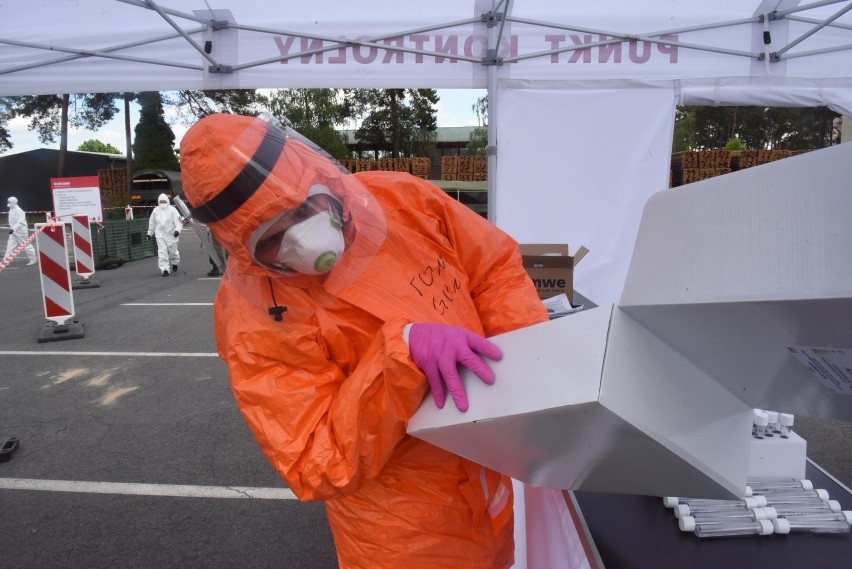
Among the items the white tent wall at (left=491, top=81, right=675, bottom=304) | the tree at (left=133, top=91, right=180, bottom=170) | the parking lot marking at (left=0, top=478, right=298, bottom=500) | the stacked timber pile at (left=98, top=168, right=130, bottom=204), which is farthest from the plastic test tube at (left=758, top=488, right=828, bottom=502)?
the tree at (left=133, top=91, right=180, bottom=170)

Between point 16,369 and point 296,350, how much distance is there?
524 cm

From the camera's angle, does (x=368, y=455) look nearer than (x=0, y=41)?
Yes

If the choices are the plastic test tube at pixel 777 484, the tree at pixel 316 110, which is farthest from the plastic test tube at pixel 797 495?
the tree at pixel 316 110

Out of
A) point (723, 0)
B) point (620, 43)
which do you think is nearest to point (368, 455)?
point (620, 43)

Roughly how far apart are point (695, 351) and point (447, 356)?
44 cm

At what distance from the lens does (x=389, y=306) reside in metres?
1.26

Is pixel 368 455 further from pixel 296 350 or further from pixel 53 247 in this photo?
pixel 53 247

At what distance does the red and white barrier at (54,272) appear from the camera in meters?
5.94

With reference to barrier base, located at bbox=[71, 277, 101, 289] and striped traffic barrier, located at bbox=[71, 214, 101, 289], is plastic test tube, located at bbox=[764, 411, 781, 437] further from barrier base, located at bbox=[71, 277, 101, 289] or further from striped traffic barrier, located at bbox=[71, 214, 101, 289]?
barrier base, located at bbox=[71, 277, 101, 289]

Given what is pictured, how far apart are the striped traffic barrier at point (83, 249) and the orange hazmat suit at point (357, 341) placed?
9.00 m

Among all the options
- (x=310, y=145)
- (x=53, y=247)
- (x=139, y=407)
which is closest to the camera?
(x=310, y=145)

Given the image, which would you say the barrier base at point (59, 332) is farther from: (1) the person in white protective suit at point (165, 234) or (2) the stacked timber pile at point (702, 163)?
(2) the stacked timber pile at point (702, 163)

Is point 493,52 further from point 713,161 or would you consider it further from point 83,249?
point 713,161

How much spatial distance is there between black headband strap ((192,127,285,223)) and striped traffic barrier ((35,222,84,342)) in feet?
19.3
